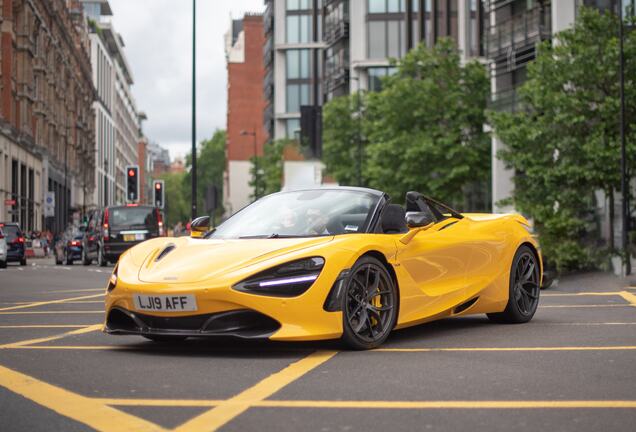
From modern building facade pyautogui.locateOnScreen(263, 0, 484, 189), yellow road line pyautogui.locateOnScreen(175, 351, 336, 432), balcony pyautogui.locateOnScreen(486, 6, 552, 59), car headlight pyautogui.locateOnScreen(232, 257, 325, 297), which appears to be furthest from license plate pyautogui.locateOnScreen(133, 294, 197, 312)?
balcony pyautogui.locateOnScreen(486, 6, 552, 59)

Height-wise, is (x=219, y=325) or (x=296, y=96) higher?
(x=296, y=96)

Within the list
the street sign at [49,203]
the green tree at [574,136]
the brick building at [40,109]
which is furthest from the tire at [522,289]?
the street sign at [49,203]

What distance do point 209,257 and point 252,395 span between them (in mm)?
2156

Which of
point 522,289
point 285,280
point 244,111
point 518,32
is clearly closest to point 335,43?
point 518,32

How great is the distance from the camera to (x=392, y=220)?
342 inches

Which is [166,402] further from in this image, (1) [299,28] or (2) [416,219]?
(1) [299,28]

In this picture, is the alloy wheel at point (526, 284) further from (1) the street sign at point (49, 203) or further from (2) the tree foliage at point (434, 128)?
(1) the street sign at point (49, 203)

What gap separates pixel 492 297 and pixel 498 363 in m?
2.69

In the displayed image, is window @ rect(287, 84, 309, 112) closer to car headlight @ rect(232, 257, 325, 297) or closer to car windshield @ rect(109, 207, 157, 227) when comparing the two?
car windshield @ rect(109, 207, 157, 227)

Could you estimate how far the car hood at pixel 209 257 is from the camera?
25.0 feet

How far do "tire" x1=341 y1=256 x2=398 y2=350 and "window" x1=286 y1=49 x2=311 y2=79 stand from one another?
94835 millimetres

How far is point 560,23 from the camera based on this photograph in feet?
132

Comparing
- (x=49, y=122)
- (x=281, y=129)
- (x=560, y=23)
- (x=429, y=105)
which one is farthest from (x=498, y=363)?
(x=281, y=129)

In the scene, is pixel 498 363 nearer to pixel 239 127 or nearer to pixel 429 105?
pixel 429 105
